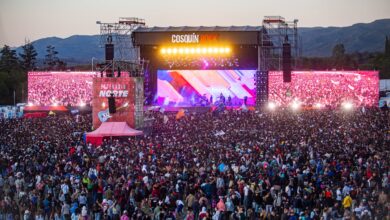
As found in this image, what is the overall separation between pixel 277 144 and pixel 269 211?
1007 cm

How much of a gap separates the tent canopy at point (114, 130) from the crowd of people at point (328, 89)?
1910cm

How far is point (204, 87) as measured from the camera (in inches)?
1858

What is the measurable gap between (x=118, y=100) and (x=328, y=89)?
21.4 metres

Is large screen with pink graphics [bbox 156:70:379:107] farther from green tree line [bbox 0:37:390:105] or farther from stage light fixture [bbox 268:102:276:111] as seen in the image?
green tree line [bbox 0:37:390:105]

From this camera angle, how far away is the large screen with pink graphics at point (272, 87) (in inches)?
1844

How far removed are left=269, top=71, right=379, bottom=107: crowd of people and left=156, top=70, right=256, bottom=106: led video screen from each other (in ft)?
10.8

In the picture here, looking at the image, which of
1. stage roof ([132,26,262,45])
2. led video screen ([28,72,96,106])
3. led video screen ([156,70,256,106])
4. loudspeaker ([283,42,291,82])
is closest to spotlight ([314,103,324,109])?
led video screen ([156,70,256,106])

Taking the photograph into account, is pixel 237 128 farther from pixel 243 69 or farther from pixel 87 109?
pixel 87 109

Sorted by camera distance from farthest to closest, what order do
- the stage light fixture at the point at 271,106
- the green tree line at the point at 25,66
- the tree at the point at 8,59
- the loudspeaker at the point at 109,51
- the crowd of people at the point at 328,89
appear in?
the tree at the point at 8,59 < the green tree line at the point at 25,66 < the crowd of people at the point at 328,89 < the stage light fixture at the point at 271,106 < the loudspeaker at the point at 109,51

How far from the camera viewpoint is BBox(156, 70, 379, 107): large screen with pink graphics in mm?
46844

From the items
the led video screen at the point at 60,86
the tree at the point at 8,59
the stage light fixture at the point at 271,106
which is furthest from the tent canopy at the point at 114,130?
the tree at the point at 8,59

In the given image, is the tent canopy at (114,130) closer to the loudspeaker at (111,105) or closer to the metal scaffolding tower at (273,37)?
the loudspeaker at (111,105)

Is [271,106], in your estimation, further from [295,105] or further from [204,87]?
[204,87]

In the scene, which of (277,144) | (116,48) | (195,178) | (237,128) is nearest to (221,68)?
(116,48)
